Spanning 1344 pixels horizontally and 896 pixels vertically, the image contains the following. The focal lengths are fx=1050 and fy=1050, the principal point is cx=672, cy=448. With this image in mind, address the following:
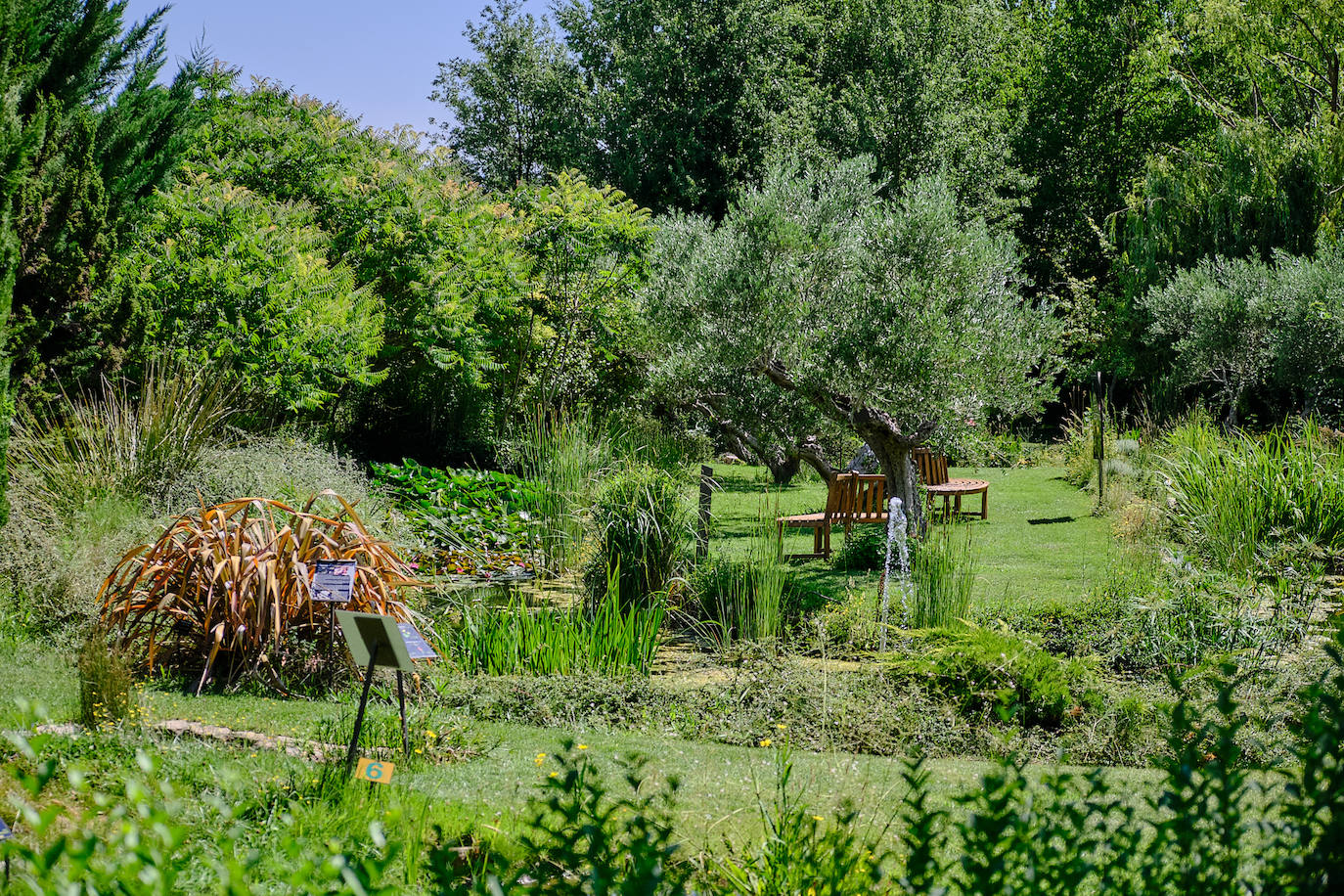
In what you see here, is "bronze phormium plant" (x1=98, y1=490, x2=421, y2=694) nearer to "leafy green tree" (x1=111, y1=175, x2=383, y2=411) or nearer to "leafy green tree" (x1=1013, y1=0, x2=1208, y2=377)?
"leafy green tree" (x1=111, y1=175, x2=383, y2=411)

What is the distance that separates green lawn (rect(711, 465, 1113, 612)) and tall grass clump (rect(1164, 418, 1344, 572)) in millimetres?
919

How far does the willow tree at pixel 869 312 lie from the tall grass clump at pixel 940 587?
5.81 ft

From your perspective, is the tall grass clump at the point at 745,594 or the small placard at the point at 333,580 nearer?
the small placard at the point at 333,580

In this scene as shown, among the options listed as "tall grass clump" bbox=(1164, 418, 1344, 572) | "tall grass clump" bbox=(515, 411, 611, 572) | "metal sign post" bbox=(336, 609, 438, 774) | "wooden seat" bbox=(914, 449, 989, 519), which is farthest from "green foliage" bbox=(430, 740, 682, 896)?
"wooden seat" bbox=(914, 449, 989, 519)

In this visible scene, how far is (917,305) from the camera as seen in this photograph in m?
8.45

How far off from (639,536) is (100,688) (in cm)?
395

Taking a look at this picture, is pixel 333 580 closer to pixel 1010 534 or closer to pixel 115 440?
pixel 115 440

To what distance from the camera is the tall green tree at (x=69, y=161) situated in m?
7.54

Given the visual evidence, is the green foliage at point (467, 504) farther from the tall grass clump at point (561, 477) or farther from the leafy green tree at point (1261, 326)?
the leafy green tree at point (1261, 326)

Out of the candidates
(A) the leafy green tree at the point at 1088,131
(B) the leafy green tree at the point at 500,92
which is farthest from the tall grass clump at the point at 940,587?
(B) the leafy green tree at the point at 500,92

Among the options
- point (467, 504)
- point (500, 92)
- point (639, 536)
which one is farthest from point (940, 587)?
point (500, 92)

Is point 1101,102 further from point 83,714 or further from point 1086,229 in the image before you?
point 83,714

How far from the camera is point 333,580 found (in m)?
4.72

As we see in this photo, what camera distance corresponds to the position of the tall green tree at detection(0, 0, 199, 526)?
24.7ft
